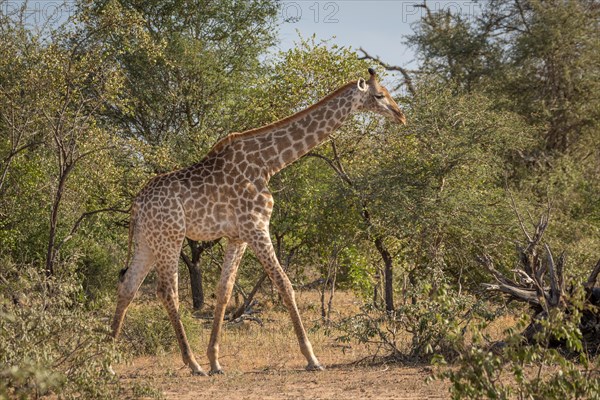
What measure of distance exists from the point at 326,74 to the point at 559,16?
33.1 ft

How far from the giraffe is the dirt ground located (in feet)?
1.47

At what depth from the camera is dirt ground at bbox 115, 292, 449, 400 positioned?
7934 millimetres

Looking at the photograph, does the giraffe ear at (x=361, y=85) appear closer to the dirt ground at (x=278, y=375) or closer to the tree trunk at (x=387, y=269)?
the dirt ground at (x=278, y=375)

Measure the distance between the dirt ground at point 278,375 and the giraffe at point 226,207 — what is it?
45cm

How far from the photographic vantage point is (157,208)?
9.46 m

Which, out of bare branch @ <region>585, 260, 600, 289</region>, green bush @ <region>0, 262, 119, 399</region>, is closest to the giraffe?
green bush @ <region>0, 262, 119, 399</region>

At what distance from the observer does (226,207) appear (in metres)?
9.59

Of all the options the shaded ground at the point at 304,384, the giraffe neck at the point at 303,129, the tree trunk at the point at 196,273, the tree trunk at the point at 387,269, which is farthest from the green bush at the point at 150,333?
the tree trunk at the point at 196,273

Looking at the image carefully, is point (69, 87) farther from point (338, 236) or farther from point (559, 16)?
point (559, 16)

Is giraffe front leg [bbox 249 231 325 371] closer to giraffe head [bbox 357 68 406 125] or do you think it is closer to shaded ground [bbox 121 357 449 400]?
shaded ground [bbox 121 357 449 400]

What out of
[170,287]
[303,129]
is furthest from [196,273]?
[303,129]

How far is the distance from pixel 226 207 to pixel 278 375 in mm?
2070

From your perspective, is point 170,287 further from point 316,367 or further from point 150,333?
point 150,333

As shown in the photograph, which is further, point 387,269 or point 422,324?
point 387,269
